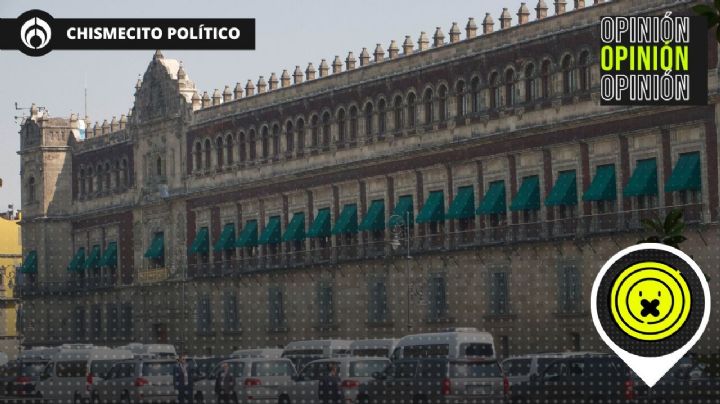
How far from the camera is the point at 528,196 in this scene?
64500 mm

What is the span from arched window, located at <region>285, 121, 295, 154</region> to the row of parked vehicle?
2475cm

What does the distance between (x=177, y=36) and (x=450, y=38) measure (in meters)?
57.6

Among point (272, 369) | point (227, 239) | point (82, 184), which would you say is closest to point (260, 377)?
point (272, 369)

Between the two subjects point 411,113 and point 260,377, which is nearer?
point 260,377

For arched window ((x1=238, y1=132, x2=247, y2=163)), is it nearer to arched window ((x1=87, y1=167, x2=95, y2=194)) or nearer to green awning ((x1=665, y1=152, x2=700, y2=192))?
arched window ((x1=87, y1=167, x2=95, y2=194))

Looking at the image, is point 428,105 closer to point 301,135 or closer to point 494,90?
point 494,90

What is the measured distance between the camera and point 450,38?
70812 mm

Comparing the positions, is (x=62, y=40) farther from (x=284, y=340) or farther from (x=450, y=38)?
(x=284, y=340)

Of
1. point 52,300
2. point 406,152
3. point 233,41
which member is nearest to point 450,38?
point 406,152

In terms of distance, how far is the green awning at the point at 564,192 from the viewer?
6234 cm

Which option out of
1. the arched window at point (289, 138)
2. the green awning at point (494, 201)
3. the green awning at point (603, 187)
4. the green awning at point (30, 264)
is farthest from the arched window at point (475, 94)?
the green awning at point (30, 264)

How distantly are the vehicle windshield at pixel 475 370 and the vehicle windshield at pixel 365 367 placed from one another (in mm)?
5561

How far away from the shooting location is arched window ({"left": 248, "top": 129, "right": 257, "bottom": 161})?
85.9 meters

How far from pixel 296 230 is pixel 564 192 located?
21.4 m
